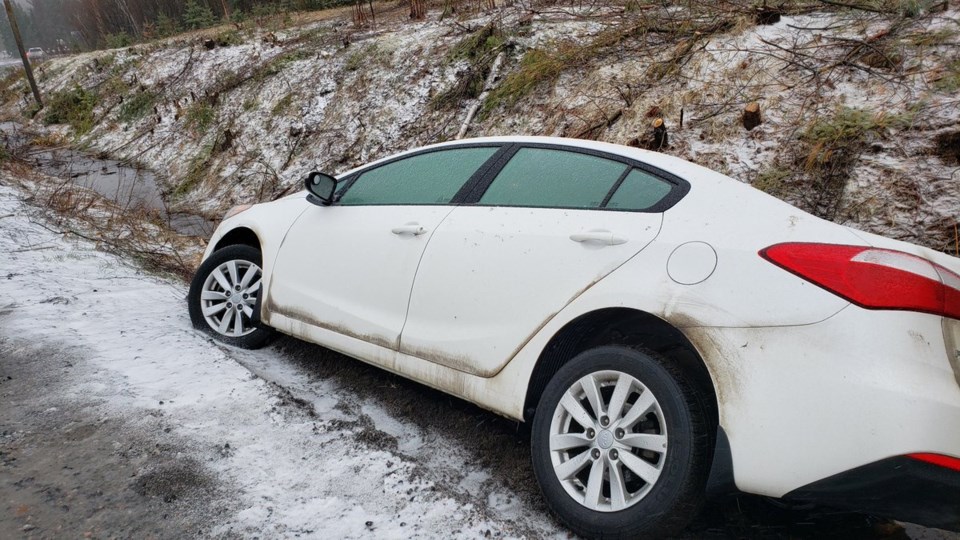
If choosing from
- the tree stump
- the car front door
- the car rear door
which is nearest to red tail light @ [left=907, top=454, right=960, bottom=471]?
the car rear door

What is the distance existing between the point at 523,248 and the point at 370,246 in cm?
98

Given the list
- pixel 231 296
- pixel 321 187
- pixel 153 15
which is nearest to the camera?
pixel 321 187

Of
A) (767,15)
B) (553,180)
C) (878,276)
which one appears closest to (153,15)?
(767,15)

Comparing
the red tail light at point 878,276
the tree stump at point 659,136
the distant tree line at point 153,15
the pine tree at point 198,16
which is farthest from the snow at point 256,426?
the pine tree at point 198,16

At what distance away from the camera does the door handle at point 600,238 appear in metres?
2.47

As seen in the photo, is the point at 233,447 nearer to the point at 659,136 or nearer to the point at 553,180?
the point at 553,180

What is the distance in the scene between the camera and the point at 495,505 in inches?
105

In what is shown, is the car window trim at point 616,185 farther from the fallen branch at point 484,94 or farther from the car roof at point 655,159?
the fallen branch at point 484,94

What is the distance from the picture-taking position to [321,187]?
370 cm

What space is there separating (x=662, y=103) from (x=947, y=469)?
5148 millimetres

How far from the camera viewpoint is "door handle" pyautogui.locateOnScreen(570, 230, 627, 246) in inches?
97.1

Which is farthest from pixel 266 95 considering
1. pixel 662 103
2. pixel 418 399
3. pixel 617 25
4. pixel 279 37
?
pixel 418 399

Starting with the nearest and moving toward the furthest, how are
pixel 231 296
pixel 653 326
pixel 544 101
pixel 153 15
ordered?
1. pixel 653 326
2. pixel 231 296
3. pixel 544 101
4. pixel 153 15

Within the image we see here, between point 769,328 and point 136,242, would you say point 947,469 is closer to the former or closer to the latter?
point 769,328
